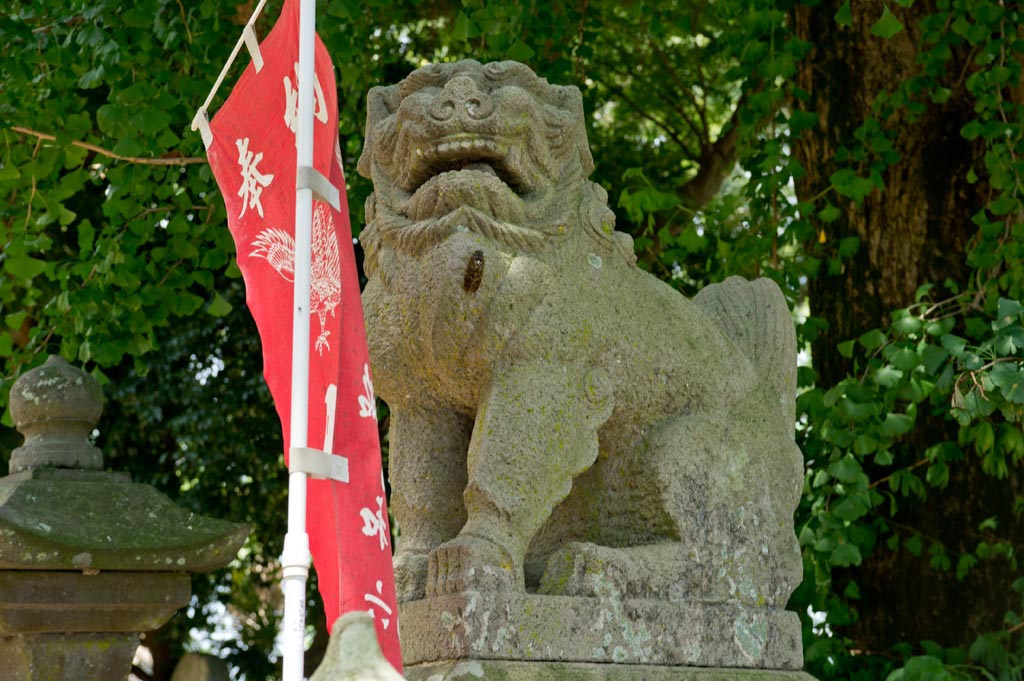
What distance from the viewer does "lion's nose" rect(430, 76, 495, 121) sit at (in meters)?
3.17

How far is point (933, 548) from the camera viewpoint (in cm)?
539

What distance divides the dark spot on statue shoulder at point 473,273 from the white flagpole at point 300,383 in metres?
0.55

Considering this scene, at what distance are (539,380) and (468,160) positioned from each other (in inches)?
21.6

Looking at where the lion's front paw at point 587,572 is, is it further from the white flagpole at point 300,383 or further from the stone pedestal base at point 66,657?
the stone pedestal base at point 66,657

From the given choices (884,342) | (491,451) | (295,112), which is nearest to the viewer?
(295,112)

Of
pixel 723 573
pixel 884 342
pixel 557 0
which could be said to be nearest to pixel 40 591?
pixel 723 573

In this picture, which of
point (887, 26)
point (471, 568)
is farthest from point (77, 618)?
point (887, 26)

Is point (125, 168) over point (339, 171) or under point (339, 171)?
over

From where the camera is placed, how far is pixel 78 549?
3422 mm

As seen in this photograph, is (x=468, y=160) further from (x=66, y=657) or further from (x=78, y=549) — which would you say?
(x=66, y=657)

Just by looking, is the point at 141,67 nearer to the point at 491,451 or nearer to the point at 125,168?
the point at 125,168

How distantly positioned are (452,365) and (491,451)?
23 centimetres

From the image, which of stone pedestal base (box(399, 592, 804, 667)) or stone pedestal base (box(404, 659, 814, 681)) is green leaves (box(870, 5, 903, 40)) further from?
stone pedestal base (box(404, 659, 814, 681))

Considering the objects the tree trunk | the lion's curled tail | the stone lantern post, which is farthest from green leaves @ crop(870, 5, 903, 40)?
the stone lantern post
